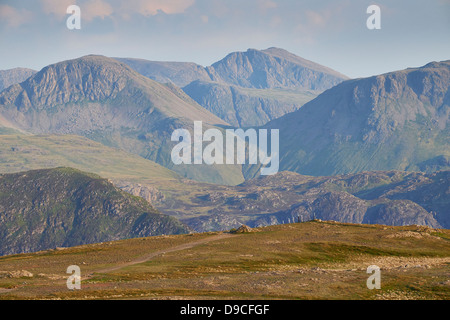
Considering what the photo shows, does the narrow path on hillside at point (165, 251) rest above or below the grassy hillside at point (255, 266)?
below

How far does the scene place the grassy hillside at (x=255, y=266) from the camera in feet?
235

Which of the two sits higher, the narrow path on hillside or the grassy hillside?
the grassy hillside

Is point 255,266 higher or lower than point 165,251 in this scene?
higher

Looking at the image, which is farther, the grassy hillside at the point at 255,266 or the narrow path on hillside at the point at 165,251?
the narrow path on hillside at the point at 165,251

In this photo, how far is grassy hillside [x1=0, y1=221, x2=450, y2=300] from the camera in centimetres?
7156

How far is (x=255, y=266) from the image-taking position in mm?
96312

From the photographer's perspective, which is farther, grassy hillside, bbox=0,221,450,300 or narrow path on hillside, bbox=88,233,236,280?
narrow path on hillside, bbox=88,233,236,280

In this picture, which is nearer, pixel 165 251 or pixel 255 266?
pixel 255 266
